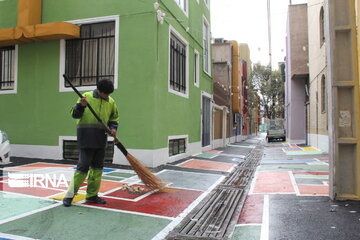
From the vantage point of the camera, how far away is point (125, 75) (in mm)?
9352

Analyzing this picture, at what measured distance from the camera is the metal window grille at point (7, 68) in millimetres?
10883

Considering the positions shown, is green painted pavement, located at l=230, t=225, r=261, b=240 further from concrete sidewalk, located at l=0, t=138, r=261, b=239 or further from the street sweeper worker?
the street sweeper worker

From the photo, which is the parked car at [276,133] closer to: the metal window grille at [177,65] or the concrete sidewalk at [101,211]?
the metal window grille at [177,65]

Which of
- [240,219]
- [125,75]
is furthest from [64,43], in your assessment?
[240,219]

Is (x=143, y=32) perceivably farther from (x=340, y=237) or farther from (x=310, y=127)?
(x=310, y=127)

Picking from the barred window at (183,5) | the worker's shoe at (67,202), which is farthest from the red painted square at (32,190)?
the barred window at (183,5)

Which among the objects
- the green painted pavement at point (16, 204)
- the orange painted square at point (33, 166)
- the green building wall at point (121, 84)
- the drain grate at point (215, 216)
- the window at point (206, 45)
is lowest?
the drain grate at point (215, 216)

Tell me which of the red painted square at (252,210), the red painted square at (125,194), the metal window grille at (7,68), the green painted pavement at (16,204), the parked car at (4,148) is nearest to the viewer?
the green painted pavement at (16,204)

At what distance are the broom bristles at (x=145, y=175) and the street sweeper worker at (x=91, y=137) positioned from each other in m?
0.68

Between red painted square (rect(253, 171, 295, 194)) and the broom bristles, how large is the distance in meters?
2.05

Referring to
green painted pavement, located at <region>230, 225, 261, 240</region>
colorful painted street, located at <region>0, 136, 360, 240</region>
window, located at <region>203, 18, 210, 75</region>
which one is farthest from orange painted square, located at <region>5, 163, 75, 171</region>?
window, located at <region>203, 18, 210, 75</region>

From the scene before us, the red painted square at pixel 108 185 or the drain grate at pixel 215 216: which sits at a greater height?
the red painted square at pixel 108 185

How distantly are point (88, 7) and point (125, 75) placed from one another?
258 cm

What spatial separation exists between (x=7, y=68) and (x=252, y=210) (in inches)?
395
